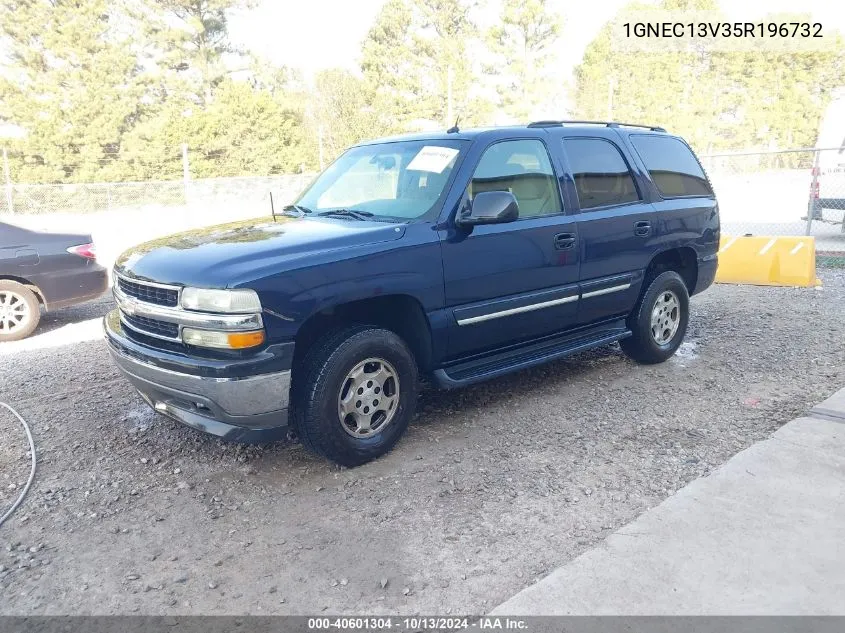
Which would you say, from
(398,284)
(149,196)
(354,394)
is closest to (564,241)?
(398,284)

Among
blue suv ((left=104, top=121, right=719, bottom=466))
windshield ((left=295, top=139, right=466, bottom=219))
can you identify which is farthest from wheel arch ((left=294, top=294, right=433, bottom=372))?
windshield ((left=295, top=139, right=466, bottom=219))

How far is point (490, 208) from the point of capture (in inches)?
158

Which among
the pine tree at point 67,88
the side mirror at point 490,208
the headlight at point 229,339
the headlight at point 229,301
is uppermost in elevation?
the pine tree at point 67,88

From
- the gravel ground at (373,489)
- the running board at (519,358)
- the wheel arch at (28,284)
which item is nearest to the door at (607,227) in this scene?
the running board at (519,358)

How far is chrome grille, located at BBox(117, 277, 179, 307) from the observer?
11.6 ft

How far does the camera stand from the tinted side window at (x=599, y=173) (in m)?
4.89

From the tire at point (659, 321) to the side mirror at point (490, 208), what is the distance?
6.28 ft

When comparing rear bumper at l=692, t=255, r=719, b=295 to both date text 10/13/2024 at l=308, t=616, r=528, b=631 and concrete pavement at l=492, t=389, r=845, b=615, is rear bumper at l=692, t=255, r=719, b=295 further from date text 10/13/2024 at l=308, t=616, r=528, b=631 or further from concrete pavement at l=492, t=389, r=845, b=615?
date text 10/13/2024 at l=308, t=616, r=528, b=631

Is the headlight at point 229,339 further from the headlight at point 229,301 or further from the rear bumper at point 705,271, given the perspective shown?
the rear bumper at point 705,271

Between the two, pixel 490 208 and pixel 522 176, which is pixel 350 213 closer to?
pixel 490 208

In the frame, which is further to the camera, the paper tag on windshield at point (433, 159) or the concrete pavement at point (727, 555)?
the paper tag on windshield at point (433, 159)

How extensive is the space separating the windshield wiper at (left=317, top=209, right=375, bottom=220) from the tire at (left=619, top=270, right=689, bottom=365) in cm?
Answer: 243

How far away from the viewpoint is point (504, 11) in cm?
4006

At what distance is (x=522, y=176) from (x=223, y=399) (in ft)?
8.05
